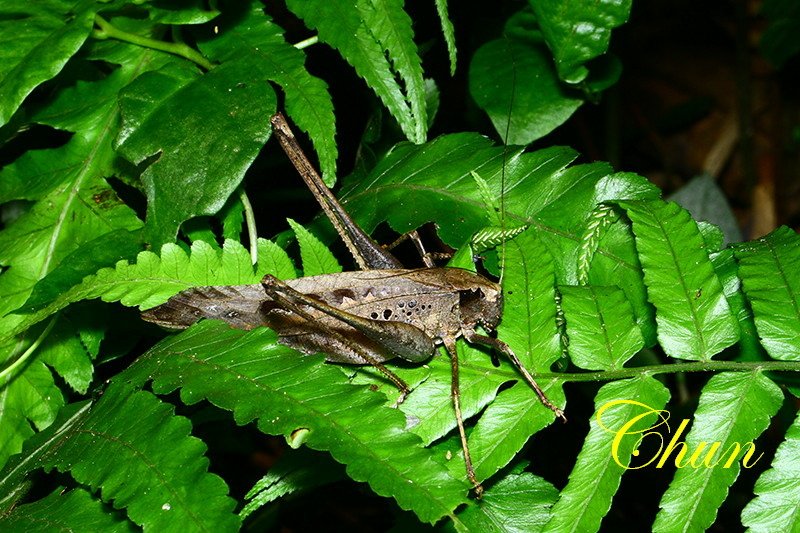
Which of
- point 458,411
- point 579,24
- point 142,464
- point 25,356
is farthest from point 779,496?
point 25,356

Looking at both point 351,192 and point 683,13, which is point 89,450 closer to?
point 351,192

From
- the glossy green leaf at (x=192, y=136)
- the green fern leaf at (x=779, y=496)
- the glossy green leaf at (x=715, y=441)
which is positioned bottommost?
the green fern leaf at (x=779, y=496)

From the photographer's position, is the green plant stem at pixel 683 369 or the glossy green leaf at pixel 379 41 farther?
the glossy green leaf at pixel 379 41

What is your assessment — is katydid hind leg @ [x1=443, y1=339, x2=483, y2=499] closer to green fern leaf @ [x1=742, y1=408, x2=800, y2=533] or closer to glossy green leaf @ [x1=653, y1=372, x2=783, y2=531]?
glossy green leaf @ [x1=653, y1=372, x2=783, y2=531]

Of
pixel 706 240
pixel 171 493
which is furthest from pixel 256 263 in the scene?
pixel 706 240

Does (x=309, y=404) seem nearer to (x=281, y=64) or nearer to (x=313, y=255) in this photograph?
(x=313, y=255)

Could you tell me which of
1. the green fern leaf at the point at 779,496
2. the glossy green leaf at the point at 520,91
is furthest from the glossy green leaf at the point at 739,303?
the glossy green leaf at the point at 520,91

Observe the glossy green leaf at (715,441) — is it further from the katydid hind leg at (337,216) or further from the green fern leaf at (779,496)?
the katydid hind leg at (337,216)
